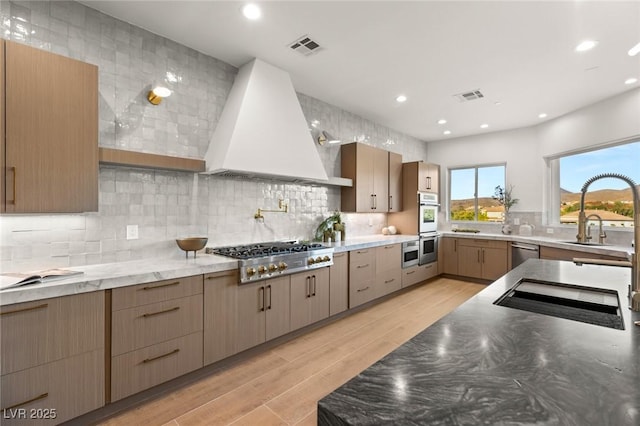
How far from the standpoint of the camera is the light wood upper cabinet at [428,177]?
532cm

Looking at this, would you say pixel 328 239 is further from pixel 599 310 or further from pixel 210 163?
pixel 599 310

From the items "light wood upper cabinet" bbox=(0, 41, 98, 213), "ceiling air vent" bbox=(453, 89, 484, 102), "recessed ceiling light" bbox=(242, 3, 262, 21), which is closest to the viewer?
"light wood upper cabinet" bbox=(0, 41, 98, 213)

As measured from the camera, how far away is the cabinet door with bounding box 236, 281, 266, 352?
255cm

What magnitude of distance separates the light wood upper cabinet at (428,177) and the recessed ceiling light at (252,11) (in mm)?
3788

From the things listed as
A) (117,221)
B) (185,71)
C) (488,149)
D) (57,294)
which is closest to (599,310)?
(57,294)

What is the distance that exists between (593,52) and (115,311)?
4705 mm

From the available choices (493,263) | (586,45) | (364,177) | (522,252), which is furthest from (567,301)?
(493,263)

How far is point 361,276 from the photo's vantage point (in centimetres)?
388

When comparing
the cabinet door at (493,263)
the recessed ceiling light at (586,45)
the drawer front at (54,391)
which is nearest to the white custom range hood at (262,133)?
the drawer front at (54,391)

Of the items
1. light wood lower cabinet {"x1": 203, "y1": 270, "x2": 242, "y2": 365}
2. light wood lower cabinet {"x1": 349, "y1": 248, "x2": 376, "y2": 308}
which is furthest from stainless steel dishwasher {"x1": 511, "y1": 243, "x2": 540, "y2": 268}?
light wood lower cabinet {"x1": 203, "y1": 270, "x2": 242, "y2": 365}

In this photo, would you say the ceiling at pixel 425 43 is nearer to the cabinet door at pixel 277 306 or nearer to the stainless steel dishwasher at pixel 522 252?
the stainless steel dishwasher at pixel 522 252

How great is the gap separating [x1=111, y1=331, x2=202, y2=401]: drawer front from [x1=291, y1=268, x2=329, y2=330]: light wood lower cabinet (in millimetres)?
1002

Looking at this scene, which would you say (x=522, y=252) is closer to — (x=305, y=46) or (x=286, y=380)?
(x=286, y=380)

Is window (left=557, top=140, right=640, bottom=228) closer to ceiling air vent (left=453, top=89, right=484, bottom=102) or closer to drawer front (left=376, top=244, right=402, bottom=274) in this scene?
ceiling air vent (left=453, top=89, right=484, bottom=102)
